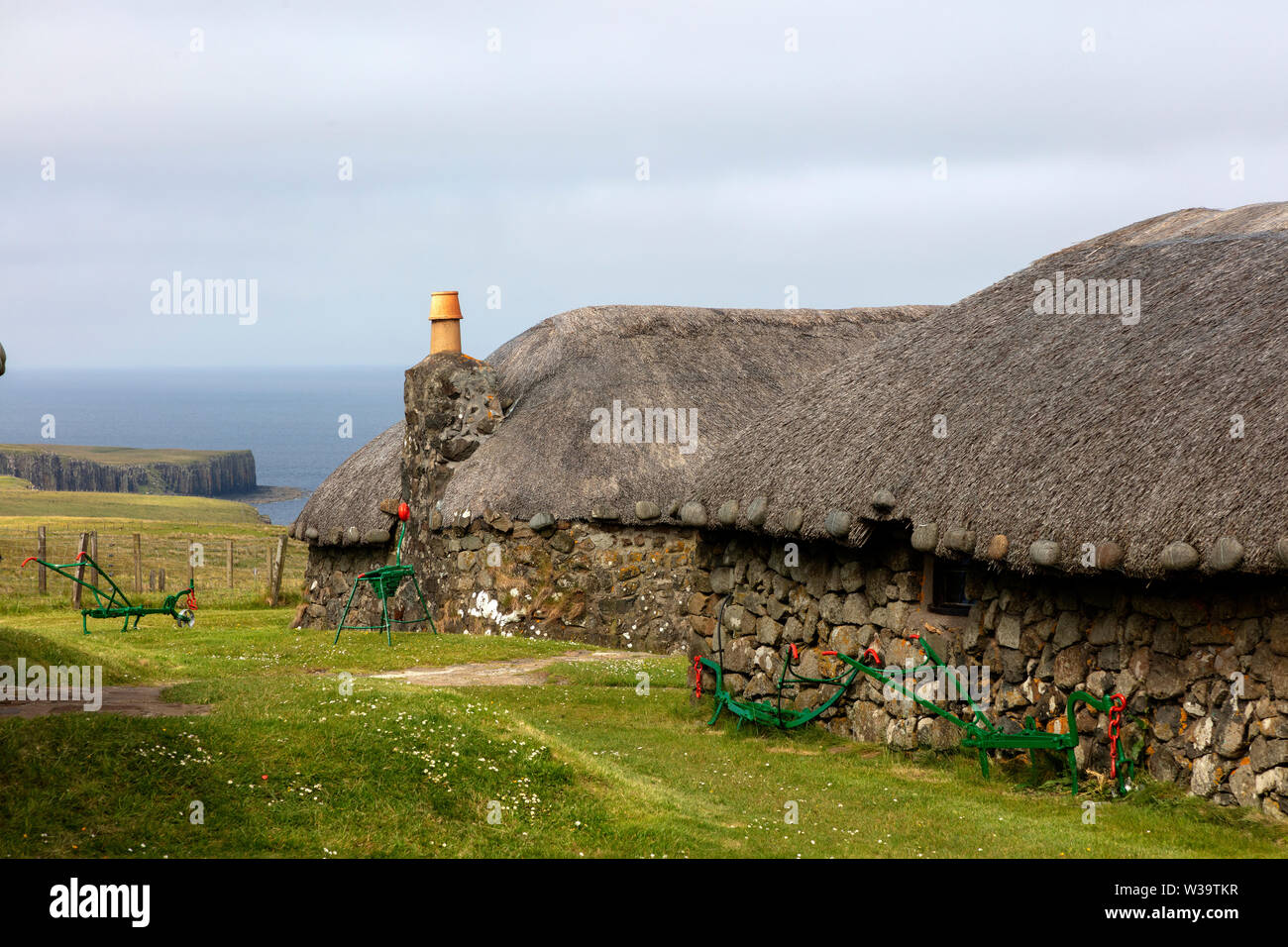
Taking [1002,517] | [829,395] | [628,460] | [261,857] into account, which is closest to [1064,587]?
[1002,517]

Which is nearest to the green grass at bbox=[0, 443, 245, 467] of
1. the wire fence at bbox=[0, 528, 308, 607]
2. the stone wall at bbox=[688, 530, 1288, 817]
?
the wire fence at bbox=[0, 528, 308, 607]

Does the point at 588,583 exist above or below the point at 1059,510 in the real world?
below

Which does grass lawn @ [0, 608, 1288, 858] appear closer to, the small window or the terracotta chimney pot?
the small window

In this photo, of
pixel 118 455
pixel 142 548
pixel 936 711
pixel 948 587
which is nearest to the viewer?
pixel 936 711

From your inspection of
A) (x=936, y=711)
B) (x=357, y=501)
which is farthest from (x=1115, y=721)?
(x=357, y=501)

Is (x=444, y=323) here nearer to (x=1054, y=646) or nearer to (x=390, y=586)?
(x=390, y=586)

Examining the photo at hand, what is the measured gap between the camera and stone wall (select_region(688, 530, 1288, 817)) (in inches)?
352

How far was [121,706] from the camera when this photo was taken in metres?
9.77

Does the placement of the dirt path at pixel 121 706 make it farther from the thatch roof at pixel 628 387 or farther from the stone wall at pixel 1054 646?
the thatch roof at pixel 628 387

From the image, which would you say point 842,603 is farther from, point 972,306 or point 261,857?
point 261,857

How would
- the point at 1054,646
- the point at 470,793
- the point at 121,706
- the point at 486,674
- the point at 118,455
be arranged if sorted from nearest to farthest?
1. the point at 470,793
2. the point at 121,706
3. the point at 1054,646
4. the point at 486,674
5. the point at 118,455

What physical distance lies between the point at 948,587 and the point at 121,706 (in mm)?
7211

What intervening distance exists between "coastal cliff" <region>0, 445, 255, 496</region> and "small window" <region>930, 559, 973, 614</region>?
98222mm

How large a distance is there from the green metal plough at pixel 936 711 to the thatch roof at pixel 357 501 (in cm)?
1082
